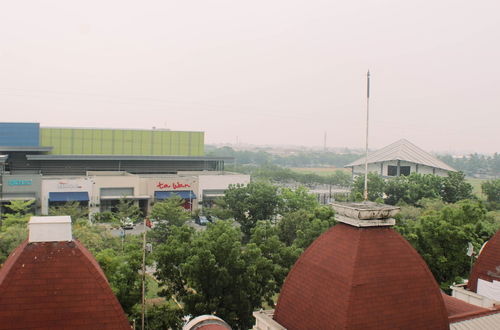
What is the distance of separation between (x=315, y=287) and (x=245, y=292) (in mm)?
8720

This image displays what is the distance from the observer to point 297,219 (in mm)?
35219

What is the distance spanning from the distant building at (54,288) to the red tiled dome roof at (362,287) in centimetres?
476

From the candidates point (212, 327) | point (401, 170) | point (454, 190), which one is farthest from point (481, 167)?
point (212, 327)

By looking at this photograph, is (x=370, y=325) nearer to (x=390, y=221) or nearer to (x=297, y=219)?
(x=390, y=221)

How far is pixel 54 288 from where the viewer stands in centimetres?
1067

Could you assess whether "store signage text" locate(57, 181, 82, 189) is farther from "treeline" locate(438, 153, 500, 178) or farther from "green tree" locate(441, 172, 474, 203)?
"treeline" locate(438, 153, 500, 178)

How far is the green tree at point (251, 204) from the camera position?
4391 cm

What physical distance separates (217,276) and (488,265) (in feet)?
35.3

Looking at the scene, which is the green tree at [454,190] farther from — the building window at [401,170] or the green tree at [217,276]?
the green tree at [217,276]

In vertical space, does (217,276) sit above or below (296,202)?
below

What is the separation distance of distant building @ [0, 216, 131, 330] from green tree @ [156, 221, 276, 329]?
9108 millimetres

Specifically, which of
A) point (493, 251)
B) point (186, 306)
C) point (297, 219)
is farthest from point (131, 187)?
point (493, 251)

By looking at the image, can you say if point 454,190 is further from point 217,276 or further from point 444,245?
point 217,276

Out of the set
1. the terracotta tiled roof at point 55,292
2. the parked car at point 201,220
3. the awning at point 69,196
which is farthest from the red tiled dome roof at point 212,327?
the awning at point 69,196
